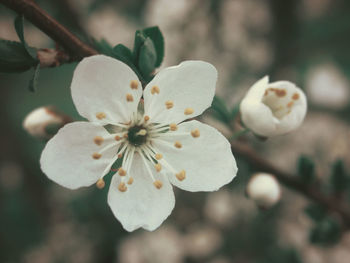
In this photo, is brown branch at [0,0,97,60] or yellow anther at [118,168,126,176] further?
yellow anther at [118,168,126,176]

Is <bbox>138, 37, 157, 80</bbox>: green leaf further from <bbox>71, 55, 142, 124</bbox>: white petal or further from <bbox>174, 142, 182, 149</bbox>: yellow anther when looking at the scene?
<bbox>174, 142, 182, 149</bbox>: yellow anther

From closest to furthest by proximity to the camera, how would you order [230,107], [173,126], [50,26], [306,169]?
[50,26] → [173,126] → [306,169] → [230,107]

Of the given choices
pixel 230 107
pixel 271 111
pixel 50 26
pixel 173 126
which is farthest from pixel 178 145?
pixel 230 107

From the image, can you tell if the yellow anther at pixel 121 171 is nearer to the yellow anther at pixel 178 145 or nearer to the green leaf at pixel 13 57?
the yellow anther at pixel 178 145

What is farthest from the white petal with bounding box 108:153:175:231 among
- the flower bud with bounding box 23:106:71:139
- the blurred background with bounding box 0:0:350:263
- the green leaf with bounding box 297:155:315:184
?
the blurred background with bounding box 0:0:350:263

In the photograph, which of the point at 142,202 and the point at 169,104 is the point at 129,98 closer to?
the point at 169,104

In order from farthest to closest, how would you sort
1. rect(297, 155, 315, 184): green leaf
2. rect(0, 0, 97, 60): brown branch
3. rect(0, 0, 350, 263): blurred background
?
rect(0, 0, 350, 263): blurred background → rect(297, 155, 315, 184): green leaf → rect(0, 0, 97, 60): brown branch
